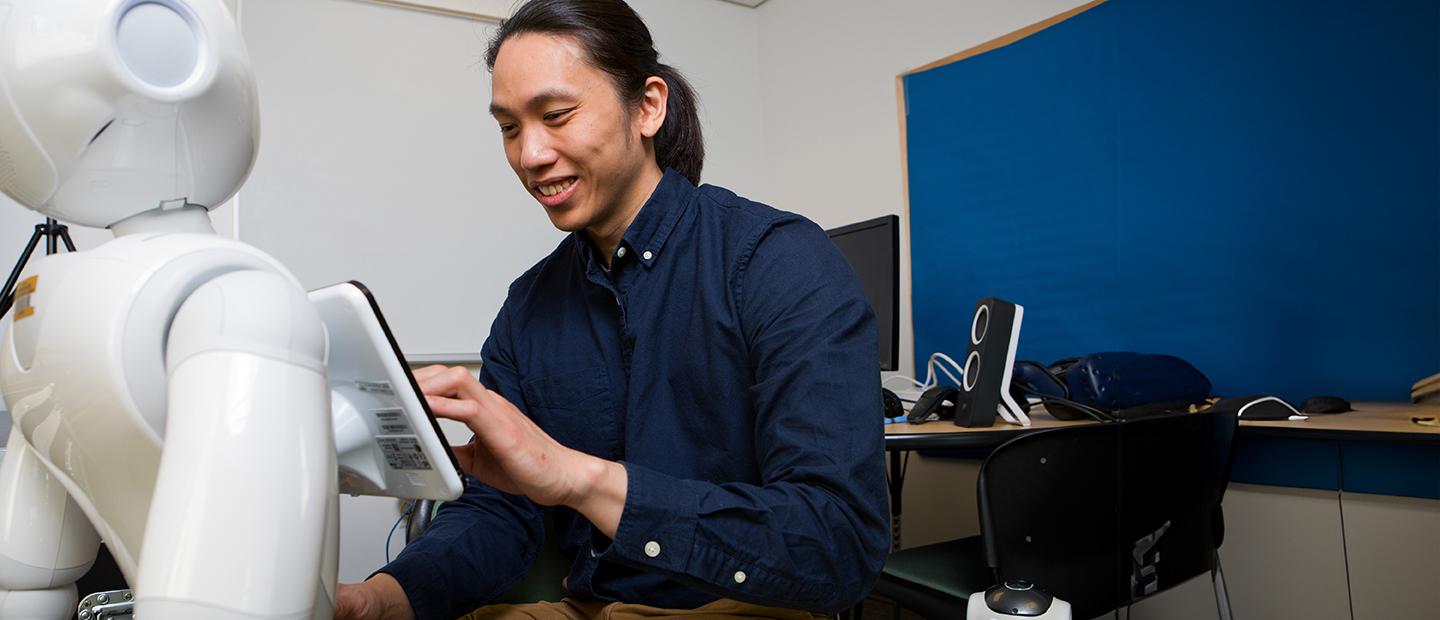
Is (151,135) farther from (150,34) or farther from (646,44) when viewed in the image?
(646,44)

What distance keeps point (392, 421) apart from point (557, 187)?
0.50m

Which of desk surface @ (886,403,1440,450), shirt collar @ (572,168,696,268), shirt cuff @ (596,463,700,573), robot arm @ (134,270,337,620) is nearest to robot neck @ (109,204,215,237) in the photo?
robot arm @ (134,270,337,620)

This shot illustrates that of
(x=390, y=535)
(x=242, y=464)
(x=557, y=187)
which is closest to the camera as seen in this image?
(x=242, y=464)

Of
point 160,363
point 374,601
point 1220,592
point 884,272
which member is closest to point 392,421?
point 160,363

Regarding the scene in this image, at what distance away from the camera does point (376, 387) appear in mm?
602

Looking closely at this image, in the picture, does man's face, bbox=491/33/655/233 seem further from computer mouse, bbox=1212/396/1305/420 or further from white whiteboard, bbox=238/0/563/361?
white whiteboard, bbox=238/0/563/361

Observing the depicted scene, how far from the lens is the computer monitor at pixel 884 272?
2268 millimetres

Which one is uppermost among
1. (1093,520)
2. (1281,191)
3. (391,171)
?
(391,171)

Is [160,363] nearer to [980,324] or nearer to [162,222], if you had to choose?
[162,222]

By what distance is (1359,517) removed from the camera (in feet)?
1.79

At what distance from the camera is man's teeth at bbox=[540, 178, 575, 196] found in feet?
3.49

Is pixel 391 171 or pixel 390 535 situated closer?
pixel 390 535

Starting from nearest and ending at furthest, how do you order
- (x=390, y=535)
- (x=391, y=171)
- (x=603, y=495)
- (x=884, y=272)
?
(x=603, y=495)
(x=884, y=272)
(x=390, y=535)
(x=391, y=171)

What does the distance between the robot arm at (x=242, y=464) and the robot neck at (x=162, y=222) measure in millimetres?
119
